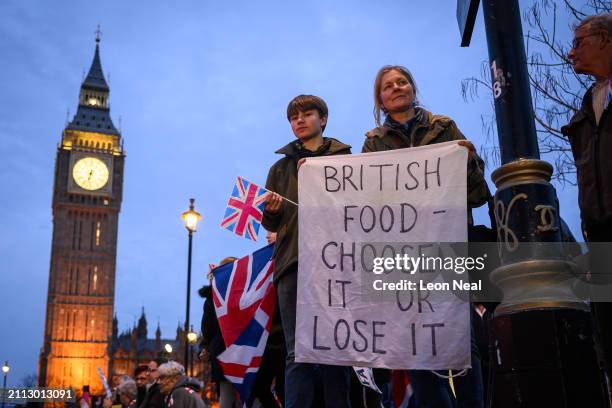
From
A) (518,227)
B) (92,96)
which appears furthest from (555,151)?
(92,96)

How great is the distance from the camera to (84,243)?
103m

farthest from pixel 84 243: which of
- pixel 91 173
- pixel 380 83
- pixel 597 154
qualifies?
pixel 597 154

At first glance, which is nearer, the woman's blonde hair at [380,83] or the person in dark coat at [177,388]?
the woman's blonde hair at [380,83]

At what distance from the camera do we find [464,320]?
407 centimetres

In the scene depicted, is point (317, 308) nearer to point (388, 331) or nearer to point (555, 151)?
point (388, 331)

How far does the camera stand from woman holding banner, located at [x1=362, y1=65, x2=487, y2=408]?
13.9ft

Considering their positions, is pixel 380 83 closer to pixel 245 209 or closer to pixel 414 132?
pixel 414 132

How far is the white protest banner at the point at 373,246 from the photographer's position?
13.5 feet

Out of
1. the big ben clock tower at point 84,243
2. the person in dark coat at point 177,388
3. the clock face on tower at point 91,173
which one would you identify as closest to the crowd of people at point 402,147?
the person in dark coat at point 177,388

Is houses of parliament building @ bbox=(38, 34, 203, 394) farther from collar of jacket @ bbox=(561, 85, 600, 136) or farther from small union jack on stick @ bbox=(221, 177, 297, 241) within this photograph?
collar of jacket @ bbox=(561, 85, 600, 136)

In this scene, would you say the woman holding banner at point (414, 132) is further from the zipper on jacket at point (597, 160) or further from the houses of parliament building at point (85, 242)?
the houses of parliament building at point (85, 242)

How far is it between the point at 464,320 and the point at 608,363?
816mm

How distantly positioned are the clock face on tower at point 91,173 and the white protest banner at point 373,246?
101108 millimetres

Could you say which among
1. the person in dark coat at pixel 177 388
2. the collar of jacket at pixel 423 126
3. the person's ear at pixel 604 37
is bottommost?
the person in dark coat at pixel 177 388
